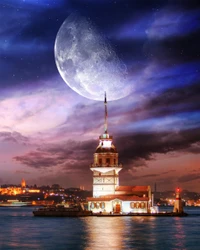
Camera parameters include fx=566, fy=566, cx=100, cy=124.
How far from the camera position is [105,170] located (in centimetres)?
11744

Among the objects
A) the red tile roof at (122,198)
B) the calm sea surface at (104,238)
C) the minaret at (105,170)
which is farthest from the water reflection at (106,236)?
the minaret at (105,170)

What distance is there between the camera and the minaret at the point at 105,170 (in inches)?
4596

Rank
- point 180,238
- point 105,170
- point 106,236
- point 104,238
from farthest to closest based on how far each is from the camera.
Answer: point 105,170, point 180,238, point 106,236, point 104,238

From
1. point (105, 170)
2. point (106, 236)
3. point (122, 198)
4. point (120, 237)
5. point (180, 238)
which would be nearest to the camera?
point (120, 237)

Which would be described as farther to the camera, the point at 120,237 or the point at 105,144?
the point at 105,144

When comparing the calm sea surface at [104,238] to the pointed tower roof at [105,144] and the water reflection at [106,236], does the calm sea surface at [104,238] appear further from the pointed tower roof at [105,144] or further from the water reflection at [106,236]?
the pointed tower roof at [105,144]

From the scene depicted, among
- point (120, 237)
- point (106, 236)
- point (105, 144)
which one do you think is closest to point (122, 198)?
point (105, 144)

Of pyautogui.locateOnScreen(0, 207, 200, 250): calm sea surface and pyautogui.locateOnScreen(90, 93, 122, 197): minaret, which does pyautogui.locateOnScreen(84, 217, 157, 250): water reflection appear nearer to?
pyautogui.locateOnScreen(0, 207, 200, 250): calm sea surface

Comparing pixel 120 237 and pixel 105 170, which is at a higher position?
pixel 105 170

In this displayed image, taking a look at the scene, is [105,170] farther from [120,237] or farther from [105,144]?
[120,237]

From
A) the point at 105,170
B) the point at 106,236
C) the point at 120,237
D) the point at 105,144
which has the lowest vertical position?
the point at 120,237

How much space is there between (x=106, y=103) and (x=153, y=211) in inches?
1003

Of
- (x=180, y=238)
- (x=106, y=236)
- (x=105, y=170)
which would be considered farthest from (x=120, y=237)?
(x=105, y=170)

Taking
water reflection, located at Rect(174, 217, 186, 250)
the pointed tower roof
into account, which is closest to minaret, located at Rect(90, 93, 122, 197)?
the pointed tower roof
